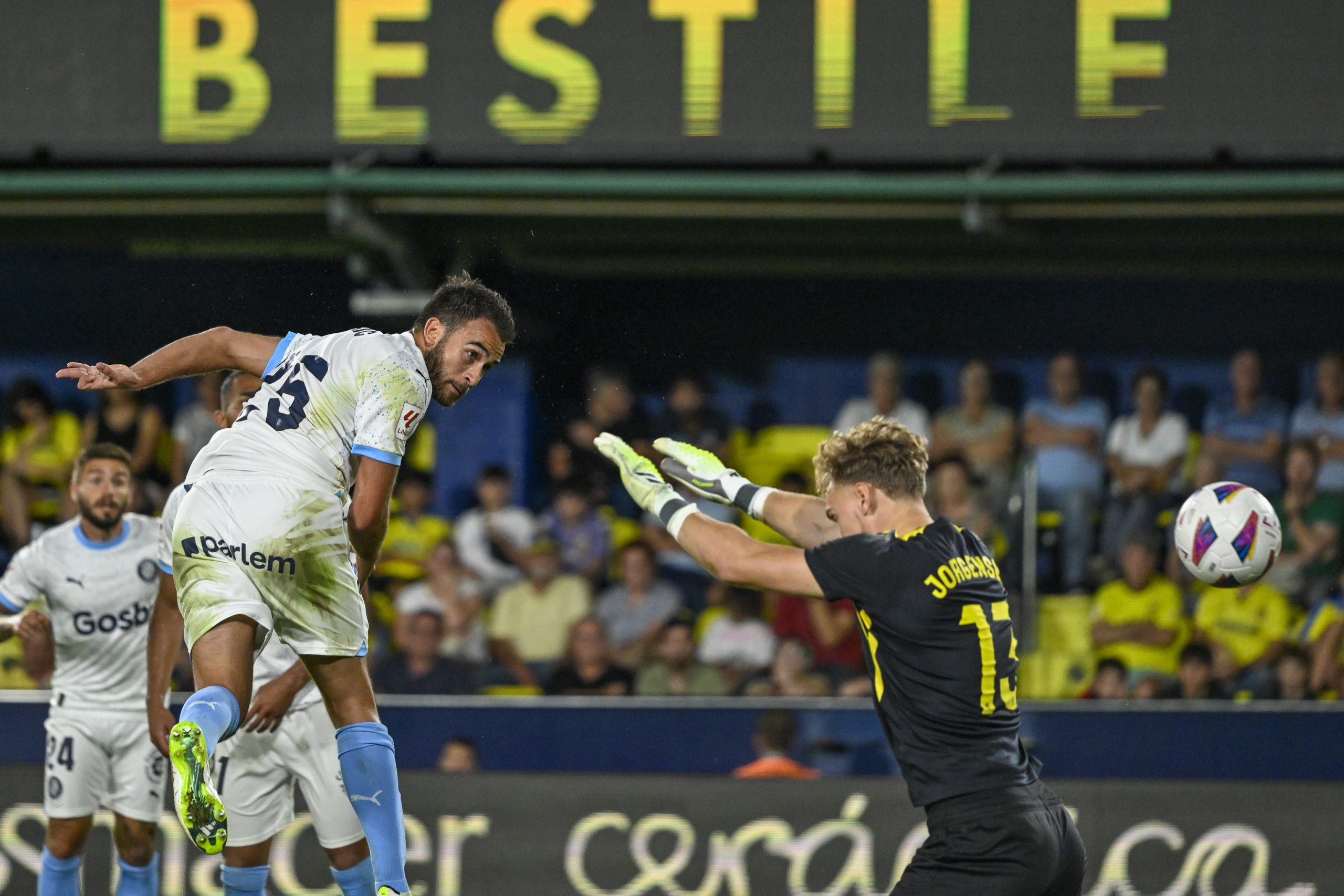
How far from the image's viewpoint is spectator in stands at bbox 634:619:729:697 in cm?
996

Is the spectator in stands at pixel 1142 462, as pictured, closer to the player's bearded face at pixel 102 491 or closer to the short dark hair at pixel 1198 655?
the short dark hair at pixel 1198 655

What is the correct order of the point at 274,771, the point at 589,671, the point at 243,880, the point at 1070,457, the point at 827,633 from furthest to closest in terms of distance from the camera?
the point at 1070,457
the point at 827,633
the point at 589,671
the point at 274,771
the point at 243,880

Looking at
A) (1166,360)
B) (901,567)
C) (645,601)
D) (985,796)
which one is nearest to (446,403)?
(901,567)

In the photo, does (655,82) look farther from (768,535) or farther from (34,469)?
(34,469)

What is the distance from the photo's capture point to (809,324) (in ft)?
40.4

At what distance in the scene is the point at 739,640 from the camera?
1009cm

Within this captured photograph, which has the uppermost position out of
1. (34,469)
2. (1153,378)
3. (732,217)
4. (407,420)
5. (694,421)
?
(732,217)

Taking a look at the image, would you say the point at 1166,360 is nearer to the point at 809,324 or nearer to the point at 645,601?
the point at 809,324

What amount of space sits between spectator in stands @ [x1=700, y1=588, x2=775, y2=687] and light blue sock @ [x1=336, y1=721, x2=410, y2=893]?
186 inches

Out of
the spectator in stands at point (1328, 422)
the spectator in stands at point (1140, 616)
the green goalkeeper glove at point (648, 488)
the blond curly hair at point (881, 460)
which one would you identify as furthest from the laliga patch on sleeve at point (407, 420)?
the spectator in stands at point (1328, 422)

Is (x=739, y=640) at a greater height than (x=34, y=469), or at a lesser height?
lesser

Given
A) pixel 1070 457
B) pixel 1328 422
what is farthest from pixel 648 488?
pixel 1328 422

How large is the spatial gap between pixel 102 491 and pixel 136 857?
62.6 inches

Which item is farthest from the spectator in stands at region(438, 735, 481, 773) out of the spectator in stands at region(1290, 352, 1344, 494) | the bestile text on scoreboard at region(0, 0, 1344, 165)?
the spectator in stands at region(1290, 352, 1344, 494)
